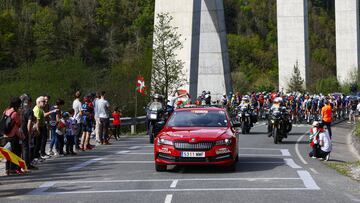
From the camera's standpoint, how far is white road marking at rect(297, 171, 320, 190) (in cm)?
1523

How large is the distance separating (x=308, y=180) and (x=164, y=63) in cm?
2768

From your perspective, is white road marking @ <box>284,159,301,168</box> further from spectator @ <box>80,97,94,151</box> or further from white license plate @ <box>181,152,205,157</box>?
spectator @ <box>80,97,94,151</box>

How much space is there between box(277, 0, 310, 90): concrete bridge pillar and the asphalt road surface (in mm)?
41694

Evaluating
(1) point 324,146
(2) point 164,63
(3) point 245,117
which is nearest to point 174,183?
(1) point 324,146

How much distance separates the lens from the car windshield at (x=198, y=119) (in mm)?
19391

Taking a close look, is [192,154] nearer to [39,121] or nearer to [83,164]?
[83,164]

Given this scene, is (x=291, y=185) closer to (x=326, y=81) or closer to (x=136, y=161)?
(x=136, y=161)

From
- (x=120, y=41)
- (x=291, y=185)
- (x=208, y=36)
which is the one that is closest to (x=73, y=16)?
(x=120, y=41)

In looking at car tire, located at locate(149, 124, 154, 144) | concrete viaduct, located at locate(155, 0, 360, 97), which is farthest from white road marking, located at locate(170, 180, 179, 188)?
concrete viaduct, located at locate(155, 0, 360, 97)

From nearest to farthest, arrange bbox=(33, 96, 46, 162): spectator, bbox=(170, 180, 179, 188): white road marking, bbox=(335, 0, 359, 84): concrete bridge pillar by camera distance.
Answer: bbox=(170, 180, 179, 188): white road marking < bbox=(33, 96, 46, 162): spectator < bbox=(335, 0, 359, 84): concrete bridge pillar

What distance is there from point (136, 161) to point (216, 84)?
98.7ft

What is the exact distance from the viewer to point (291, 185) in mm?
15602

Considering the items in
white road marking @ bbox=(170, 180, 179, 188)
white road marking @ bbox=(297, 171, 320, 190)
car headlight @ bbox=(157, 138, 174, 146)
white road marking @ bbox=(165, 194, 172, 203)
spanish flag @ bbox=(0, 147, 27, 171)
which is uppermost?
car headlight @ bbox=(157, 138, 174, 146)

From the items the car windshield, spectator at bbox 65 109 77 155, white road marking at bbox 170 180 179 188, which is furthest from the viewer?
spectator at bbox 65 109 77 155
